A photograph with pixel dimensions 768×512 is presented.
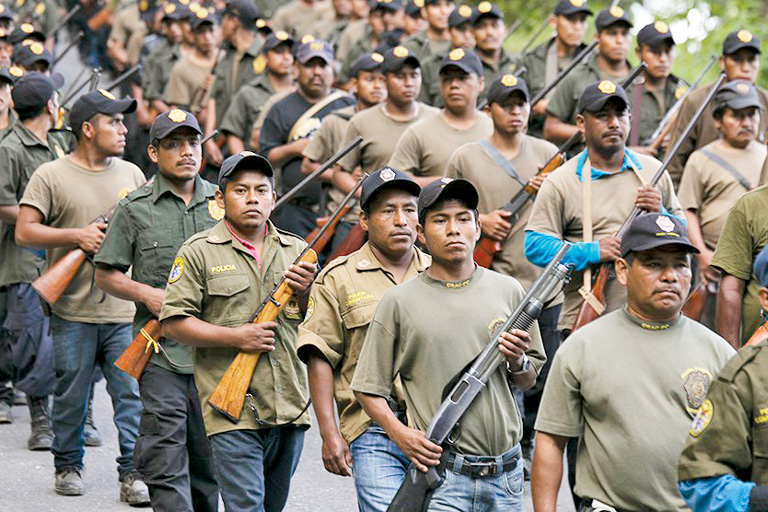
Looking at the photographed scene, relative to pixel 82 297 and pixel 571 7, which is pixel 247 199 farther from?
pixel 571 7

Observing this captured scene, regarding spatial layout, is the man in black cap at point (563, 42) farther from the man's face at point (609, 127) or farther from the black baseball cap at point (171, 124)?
the black baseball cap at point (171, 124)

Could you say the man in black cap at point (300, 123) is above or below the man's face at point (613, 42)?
below

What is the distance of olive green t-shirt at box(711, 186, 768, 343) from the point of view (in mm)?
6902

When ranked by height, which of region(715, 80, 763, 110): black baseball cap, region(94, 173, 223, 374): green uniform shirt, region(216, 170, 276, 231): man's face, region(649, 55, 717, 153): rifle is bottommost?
region(94, 173, 223, 374): green uniform shirt

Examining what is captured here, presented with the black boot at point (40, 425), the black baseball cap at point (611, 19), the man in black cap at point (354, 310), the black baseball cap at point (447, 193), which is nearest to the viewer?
the black baseball cap at point (447, 193)

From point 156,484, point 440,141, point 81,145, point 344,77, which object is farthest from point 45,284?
point 344,77

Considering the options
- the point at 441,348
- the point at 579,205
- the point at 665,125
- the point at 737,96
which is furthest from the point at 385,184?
the point at 665,125

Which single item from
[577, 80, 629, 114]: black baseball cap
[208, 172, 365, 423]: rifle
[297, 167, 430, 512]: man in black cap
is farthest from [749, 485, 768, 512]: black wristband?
[577, 80, 629, 114]: black baseball cap

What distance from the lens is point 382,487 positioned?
5.94 m

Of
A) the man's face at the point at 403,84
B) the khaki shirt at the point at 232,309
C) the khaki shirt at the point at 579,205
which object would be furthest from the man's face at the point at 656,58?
the khaki shirt at the point at 232,309

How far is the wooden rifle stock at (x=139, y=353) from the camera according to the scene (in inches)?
285

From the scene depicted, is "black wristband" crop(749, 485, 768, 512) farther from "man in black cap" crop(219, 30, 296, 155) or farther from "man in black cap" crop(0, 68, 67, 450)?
"man in black cap" crop(219, 30, 296, 155)

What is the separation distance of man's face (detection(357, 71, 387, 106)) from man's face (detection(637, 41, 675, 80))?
196 centimetres

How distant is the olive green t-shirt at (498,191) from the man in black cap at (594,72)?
218cm
